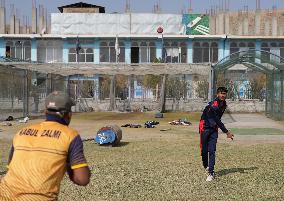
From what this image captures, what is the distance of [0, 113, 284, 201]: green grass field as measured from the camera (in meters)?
9.59

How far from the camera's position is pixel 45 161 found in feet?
13.6

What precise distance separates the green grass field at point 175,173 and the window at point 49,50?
39.4 meters

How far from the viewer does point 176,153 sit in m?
15.4

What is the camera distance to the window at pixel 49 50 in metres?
56.7

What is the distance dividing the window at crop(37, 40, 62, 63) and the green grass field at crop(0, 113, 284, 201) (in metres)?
39.4

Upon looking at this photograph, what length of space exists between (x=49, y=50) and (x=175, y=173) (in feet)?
153

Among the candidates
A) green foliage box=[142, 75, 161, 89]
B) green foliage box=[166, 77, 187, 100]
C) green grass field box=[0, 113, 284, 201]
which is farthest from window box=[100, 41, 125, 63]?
green grass field box=[0, 113, 284, 201]

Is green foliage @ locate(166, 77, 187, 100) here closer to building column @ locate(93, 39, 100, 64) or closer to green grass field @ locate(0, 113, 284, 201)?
building column @ locate(93, 39, 100, 64)

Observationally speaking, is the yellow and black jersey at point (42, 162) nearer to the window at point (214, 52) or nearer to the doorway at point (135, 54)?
the doorway at point (135, 54)

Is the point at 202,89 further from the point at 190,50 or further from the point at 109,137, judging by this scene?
the point at 109,137

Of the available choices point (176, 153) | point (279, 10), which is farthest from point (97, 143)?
point (279, 10)

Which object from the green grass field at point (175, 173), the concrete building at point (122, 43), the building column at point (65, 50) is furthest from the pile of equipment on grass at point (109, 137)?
the building column at point (65, 50)

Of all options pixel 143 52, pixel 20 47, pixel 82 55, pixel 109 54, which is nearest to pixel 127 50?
pixel 143 52

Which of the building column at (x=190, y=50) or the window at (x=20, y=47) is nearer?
the building column at (x=190, y=50)
